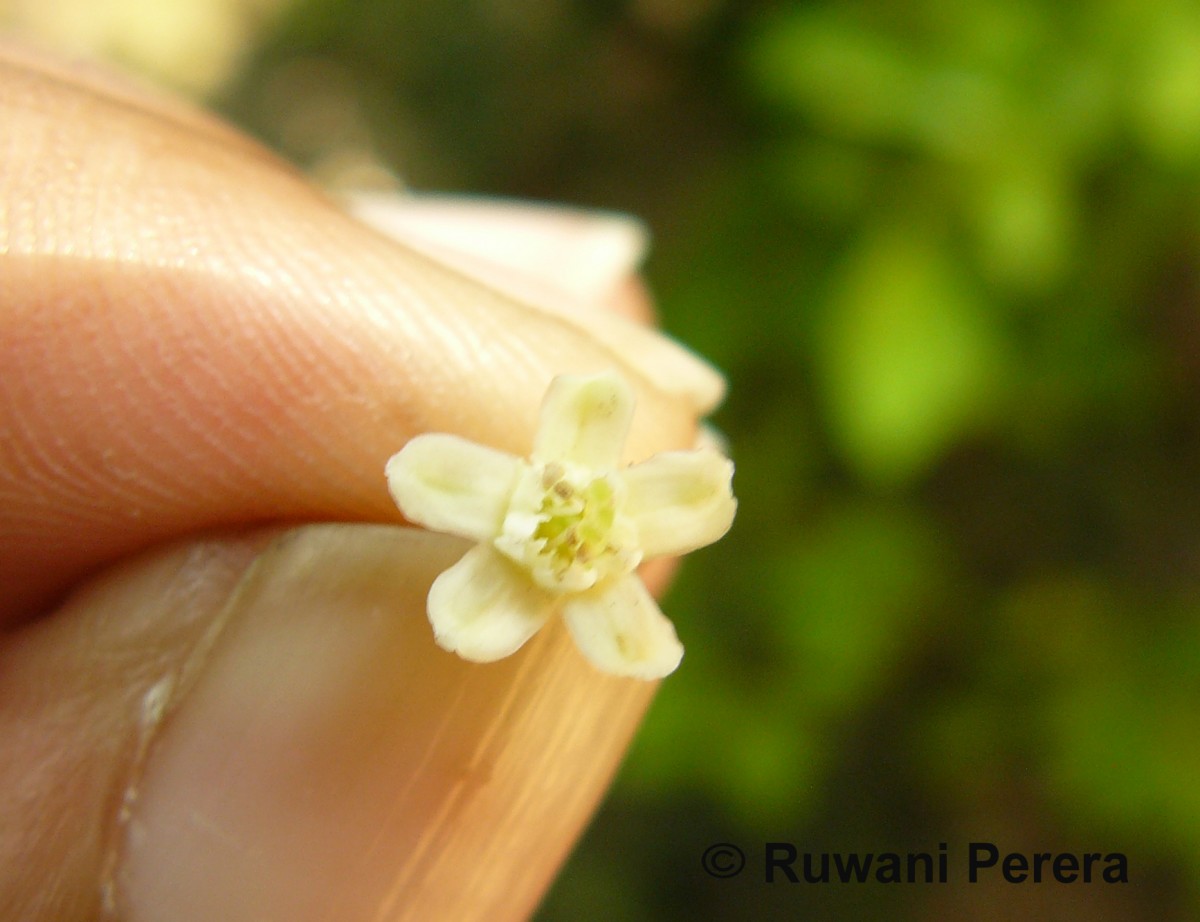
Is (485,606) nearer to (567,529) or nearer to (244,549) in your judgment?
(567,529)

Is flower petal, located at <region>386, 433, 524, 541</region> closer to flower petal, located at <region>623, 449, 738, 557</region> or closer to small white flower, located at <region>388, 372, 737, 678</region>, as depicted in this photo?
small white flower, located at <region>388, 372, 737, 678</region>

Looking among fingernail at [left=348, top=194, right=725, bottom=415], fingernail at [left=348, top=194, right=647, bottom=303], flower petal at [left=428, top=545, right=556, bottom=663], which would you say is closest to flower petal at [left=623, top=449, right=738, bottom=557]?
flower petal at [left=428, top=545, right=556, bottom=663]

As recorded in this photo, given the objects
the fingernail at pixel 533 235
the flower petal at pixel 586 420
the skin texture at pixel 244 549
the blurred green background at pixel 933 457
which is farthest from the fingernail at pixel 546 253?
the flower petal at pixel 586 420

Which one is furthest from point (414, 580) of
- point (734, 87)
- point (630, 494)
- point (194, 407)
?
point (734, 87)

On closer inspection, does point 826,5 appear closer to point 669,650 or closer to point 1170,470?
point 1170,470

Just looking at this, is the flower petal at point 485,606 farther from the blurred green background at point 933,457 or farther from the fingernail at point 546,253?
the blurred green background at point 933,457

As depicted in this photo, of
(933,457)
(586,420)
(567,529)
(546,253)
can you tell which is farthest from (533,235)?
(567,529)
